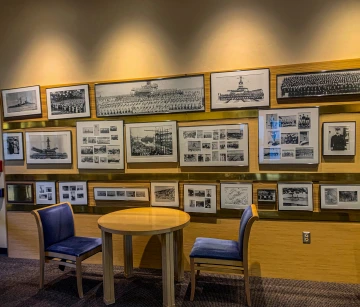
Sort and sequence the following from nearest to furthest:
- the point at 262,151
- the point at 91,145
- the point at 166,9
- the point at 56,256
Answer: the point at 56,256 → the point at 262,151 → the point at 166,9 → the point at 91,145

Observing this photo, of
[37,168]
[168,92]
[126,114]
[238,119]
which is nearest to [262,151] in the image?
[238,119]

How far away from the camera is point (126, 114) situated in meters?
3.25

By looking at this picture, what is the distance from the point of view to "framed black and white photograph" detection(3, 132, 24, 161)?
3611 mm

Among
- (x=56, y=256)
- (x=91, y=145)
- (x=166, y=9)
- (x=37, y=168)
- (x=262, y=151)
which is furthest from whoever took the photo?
(x=37, y=168)

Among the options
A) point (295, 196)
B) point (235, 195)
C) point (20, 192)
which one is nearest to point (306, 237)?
point (295, 196)

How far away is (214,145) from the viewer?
304 centimetres

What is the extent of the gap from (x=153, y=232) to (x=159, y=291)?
0.82 metres

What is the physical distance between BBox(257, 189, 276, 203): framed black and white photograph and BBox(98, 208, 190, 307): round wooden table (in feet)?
2.85

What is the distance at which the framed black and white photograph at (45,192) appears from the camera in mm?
3545

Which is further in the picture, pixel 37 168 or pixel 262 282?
pixel 37 168

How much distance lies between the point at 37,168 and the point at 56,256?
1.37m

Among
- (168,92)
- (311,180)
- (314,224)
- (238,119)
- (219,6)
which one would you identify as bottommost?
(314,224)

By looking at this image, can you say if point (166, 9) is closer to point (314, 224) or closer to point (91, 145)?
point (91, 145)

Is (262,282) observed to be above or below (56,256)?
below
